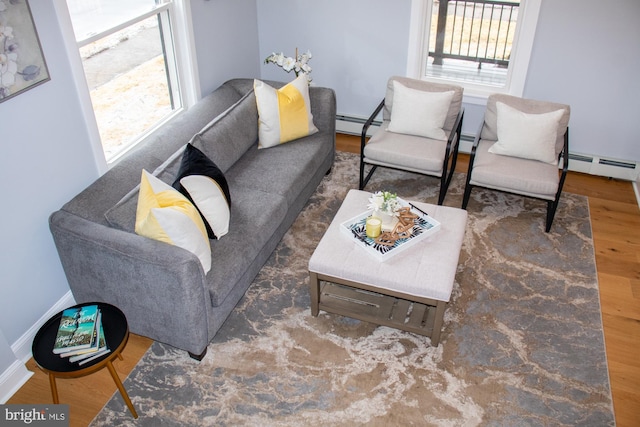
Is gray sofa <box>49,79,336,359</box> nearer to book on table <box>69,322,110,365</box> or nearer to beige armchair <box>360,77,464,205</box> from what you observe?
book on table <box>69,322,110,365</box>

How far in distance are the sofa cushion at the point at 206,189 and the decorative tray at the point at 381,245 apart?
2.48 ft

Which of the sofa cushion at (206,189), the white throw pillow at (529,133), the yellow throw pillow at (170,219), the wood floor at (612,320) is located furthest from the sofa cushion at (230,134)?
the white throw pillow at (529,133)

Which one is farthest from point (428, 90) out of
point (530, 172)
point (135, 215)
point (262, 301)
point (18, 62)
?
point (18, 62)

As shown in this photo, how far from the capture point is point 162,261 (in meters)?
2.78

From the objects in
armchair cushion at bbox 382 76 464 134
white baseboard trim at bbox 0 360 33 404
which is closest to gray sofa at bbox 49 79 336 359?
white baseboard trim at bbox 0 360 33 404

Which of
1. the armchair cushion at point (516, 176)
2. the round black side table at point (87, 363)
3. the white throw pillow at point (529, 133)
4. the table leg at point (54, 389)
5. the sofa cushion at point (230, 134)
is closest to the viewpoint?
the round black side table at point (87, 363)

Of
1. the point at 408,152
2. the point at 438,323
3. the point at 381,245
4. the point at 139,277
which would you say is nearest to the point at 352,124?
the point at 408,152

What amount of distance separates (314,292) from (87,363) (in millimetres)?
1331

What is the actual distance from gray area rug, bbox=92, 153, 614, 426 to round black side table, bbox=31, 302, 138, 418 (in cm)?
36

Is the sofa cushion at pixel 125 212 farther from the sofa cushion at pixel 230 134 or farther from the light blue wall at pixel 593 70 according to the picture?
the light blue wall at pixel 593 70

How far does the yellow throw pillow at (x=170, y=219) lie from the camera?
2.83 metres

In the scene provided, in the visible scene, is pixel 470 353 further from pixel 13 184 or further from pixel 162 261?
pixel 13 184

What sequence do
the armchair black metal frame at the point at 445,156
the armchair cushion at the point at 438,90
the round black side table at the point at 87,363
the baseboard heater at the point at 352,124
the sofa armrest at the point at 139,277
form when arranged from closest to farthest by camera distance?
the round black side table at the point at 87,363, the sofa armrest at the point at 139,277, the armchair black metal frame at the point at 445,156, the armchair cushion at the point at 438,90, the baseboard heater at the point at 352,124

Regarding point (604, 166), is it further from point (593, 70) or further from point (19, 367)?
point (19, 367)
